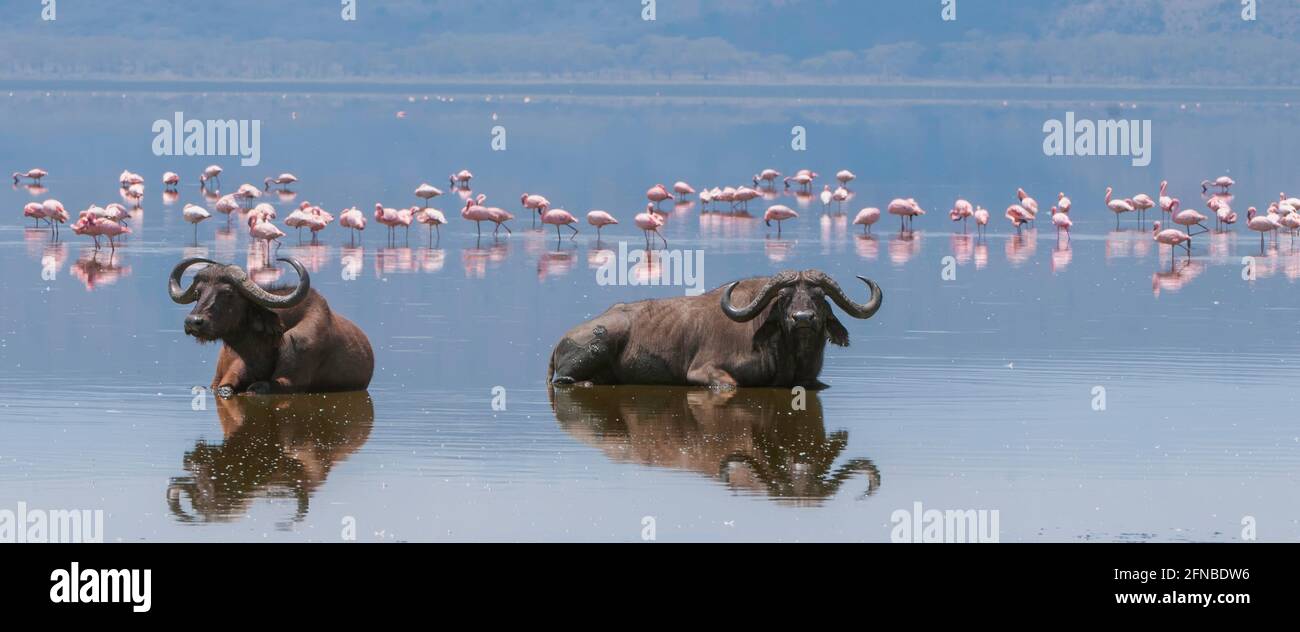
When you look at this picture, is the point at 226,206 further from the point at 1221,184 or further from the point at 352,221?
the point at 1221,184

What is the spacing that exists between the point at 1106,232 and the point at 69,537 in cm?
2930

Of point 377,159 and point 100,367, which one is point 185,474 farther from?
point 377,159

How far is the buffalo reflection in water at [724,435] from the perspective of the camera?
15.0m

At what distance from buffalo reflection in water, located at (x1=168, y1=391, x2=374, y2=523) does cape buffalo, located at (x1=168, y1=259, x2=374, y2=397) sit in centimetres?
16

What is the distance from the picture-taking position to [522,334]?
74.9ft

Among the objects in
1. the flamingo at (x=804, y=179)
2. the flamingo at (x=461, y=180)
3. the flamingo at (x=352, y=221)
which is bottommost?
the flamingo at (x=352, y=221)

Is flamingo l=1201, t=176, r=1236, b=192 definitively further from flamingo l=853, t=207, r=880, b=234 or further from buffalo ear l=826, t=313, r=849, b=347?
buffalo ear l=826, t=313, r=849, b=347

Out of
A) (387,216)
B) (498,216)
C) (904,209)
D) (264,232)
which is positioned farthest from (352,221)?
(904,209)

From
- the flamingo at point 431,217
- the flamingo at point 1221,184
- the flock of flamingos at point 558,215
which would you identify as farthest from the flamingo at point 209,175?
the flamingo at point 1221,184

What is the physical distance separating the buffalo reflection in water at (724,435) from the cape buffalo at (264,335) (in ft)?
5.83

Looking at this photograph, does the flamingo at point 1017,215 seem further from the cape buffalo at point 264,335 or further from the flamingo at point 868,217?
the cape buffalo at point 264,335

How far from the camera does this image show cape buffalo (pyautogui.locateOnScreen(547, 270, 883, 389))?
18828 millimetres

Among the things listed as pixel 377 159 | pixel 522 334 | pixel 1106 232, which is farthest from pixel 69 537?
pixel 377 159

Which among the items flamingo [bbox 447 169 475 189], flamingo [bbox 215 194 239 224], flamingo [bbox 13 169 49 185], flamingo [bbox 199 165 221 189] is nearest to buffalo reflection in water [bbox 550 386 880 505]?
flamingo [bbox 215 194 239 224]
